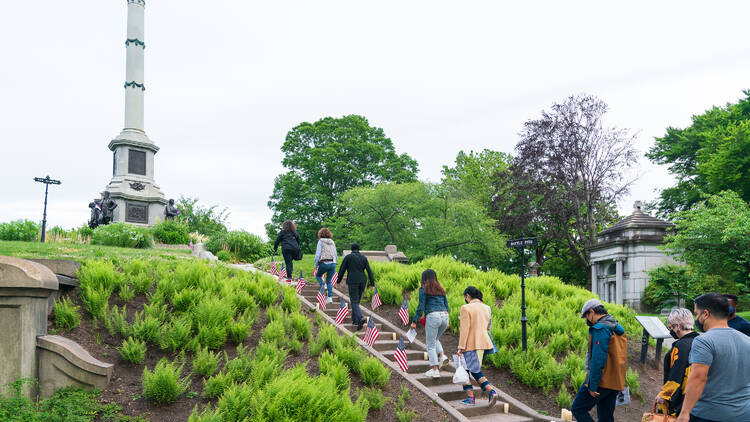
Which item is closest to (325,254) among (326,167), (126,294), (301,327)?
(301,327)

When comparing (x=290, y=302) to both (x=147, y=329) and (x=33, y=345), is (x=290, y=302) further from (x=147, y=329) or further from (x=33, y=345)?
(x=33, y=345)

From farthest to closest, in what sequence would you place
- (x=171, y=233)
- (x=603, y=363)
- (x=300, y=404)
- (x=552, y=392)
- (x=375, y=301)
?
(x=171, y=233) → (x=375, y=301) → (x=552, y=392) → (x=603, y=363) → (x=300, y=404)

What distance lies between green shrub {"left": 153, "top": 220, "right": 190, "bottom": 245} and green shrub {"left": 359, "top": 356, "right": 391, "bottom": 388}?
59.1 ft

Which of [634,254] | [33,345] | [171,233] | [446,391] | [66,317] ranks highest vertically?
[171,233]

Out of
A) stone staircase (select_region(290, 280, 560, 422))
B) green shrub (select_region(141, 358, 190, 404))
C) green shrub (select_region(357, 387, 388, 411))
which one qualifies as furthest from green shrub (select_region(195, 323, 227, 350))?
stone staircase (select_region(290, 280, 560, 422))

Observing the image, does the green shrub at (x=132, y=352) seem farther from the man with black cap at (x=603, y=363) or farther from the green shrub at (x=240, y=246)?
the green shrub at (x=240, y=246)

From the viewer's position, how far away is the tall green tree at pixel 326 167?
4041 centimetres

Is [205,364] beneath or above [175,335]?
beneath

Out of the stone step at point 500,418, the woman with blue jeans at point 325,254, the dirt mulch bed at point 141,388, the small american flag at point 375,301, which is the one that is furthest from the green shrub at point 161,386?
the small american flag at point 375,301

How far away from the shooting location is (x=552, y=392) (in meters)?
9.02

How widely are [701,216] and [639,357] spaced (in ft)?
45.2

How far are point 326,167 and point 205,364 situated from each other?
34782mm

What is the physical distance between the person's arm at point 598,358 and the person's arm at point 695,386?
1843 millimetres

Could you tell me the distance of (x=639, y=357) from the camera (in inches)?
445
